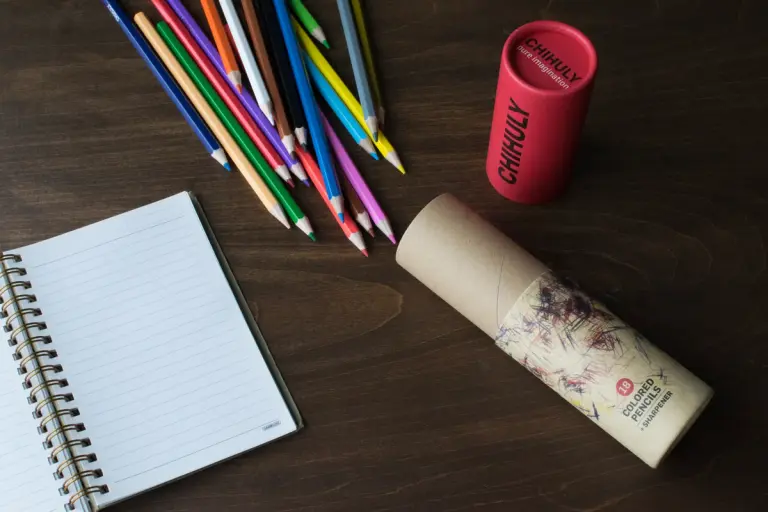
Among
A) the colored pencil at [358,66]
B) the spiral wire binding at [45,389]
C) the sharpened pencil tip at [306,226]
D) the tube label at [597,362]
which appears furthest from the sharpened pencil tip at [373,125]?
the spiral wire binding at [45,389]

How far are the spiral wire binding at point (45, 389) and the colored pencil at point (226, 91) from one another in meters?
0.24

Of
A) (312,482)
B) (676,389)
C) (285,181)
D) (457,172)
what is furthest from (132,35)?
(676,389)

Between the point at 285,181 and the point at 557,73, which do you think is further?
the point at 285,181

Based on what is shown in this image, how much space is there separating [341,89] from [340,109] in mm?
23

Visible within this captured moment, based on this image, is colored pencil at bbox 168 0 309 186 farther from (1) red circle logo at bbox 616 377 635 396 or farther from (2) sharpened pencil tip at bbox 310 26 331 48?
(1) red circle logo at bbox 616 377 635 396

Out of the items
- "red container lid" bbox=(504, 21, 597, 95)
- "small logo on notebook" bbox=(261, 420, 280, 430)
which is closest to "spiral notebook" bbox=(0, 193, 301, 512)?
A: "small logo on notebook" bbox=(261, 420, 280, 430)

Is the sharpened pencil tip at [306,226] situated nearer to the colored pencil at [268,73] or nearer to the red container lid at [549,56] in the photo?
the colored pencil at [268,73]

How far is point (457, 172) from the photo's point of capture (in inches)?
29.2

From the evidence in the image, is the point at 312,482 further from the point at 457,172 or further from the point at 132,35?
the point at 132,35

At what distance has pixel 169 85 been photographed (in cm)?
79

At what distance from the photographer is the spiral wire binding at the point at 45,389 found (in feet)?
2.10

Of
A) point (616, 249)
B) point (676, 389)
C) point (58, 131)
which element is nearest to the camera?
point (676, 389)

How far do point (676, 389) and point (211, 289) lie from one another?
15.6 inches

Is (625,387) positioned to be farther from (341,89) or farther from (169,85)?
(169,85)
